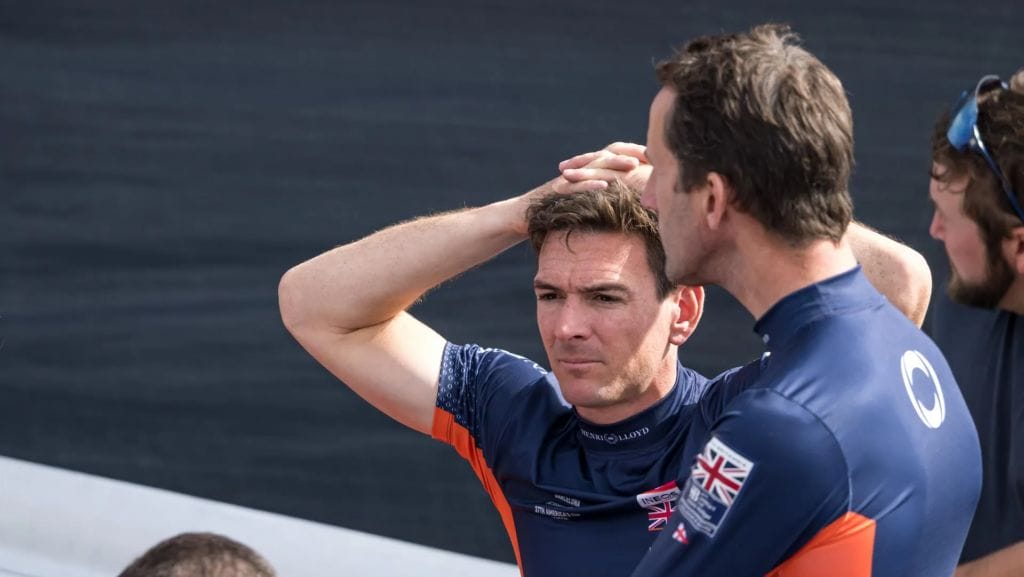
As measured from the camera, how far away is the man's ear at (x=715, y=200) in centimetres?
160

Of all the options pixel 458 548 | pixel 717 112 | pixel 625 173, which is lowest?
pixel 458 548

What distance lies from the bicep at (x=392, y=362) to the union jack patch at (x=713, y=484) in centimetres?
91

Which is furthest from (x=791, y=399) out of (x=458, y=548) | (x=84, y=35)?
(x=84, y=35)

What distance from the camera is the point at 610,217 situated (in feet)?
7.27

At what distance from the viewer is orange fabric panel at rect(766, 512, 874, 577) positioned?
1.50 meters

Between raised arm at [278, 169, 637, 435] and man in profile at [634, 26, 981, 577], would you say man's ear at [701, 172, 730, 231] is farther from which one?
raised arm at [278, 169, 637, 435]

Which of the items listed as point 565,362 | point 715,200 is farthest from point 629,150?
point 715,200

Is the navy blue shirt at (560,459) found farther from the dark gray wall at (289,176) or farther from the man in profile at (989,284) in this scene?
the dark gray wall at (289,176)

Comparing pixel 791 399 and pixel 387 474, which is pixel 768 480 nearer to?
pixel 791 399

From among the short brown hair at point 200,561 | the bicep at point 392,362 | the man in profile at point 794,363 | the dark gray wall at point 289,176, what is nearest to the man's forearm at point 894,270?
the man in profile at point 794,363

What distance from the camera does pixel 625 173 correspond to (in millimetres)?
2254

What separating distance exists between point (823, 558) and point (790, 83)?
1.66 feet

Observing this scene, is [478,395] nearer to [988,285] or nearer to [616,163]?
[616,163]

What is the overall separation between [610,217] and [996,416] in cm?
62
